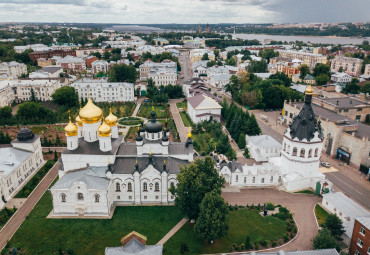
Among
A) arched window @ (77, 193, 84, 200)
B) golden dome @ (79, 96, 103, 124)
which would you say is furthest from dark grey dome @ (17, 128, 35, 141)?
arched window @ (77, 193, 84, 200)

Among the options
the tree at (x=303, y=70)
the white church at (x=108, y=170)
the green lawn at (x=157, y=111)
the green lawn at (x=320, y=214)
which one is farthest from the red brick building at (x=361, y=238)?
the tree at (x=303, y=70)

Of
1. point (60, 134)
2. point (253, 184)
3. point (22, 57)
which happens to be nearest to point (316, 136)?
point (253, 184)

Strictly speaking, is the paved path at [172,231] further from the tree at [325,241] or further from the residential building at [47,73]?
the residential building at [47,73]

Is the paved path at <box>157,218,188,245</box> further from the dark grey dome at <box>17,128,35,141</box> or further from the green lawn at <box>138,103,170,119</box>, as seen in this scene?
the green lawn at <box>138,103,170,119</box>

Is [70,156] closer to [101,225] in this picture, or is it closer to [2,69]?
[101,225]

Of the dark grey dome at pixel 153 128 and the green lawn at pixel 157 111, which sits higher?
the dark grey dome at pixel 153 128

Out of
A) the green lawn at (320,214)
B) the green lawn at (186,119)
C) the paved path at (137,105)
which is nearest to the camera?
the green lawn at (320,214)
